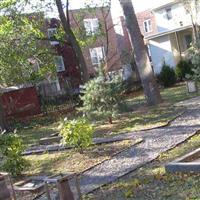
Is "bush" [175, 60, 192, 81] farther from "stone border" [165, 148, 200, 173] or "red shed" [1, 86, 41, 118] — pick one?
"stone border" [165, 148, 200, 173]

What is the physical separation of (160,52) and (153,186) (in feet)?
109

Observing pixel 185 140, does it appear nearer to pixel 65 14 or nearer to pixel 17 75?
pixel 17 75

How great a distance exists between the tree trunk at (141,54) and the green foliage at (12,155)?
9624mm

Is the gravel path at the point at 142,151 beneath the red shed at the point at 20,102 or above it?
beneath

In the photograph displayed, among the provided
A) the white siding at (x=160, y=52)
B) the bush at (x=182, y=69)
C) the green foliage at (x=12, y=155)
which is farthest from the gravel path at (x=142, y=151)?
the white siding at (x=160, y=52)

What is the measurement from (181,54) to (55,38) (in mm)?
13869

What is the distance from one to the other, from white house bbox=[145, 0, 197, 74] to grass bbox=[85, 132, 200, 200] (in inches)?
1173

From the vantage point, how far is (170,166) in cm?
912

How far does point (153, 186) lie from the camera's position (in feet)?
28.9

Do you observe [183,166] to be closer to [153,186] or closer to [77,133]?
[153,186]

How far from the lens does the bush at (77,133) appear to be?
1270 centimetres

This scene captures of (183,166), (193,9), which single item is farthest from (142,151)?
(193,9)

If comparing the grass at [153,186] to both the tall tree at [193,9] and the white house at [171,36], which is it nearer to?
the tall tree at [193,9]

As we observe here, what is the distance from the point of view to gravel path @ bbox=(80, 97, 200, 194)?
10477 mm
